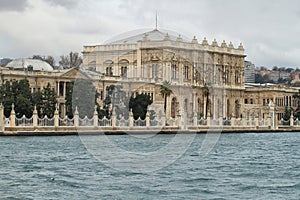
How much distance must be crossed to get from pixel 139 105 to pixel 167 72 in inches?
746

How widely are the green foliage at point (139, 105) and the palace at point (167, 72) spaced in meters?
5.39

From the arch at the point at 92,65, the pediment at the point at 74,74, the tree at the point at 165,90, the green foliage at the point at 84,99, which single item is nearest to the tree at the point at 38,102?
the green foliage at the point at 84,99

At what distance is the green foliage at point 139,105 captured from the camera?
226 feet

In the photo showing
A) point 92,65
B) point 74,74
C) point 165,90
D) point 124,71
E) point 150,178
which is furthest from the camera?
point 92,65

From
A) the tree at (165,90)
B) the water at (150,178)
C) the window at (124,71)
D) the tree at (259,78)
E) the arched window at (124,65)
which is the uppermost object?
the tree at (259,78)

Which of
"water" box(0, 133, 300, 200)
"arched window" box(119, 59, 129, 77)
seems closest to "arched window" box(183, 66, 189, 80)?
"arched window" box(119, 59, 129, 77)

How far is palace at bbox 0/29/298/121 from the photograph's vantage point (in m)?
76.8

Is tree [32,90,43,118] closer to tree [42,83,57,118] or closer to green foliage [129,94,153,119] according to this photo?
tree [42,83,57,118]

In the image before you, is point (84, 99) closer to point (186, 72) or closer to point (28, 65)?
point (28, 65)

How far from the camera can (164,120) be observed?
2709 inches

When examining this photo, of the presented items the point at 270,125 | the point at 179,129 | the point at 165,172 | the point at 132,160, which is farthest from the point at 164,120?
the point at 165,172

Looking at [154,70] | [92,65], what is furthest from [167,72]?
[92,65]

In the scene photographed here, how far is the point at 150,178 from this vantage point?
27.6m

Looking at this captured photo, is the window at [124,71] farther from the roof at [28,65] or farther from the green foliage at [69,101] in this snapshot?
the green foliage at [69,101]
